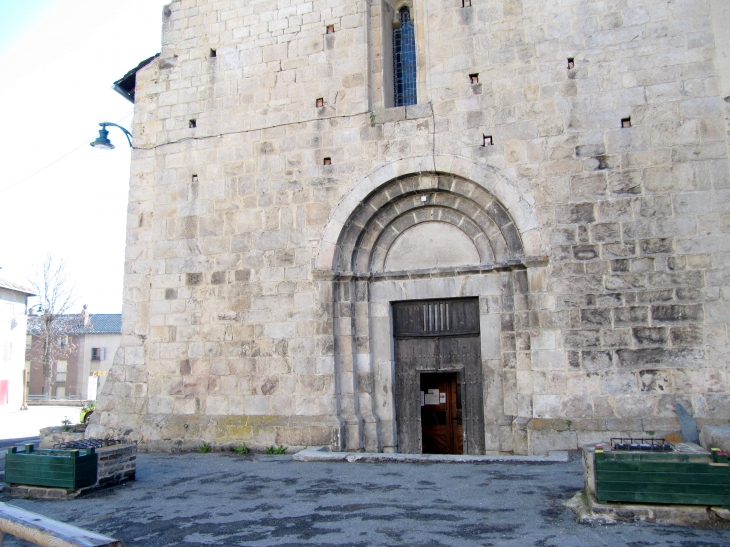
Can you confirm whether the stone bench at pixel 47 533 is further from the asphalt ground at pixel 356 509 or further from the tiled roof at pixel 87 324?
the tiled roof at pixel 87 324

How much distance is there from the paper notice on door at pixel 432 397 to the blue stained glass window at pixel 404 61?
463cm

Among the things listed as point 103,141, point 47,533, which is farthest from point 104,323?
point 47,533

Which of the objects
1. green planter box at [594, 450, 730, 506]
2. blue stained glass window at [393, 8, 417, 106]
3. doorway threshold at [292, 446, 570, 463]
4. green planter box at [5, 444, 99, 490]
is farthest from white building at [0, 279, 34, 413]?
green planter box at [594, 450, 730, 506]

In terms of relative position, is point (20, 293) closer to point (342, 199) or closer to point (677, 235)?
point (342, 199)

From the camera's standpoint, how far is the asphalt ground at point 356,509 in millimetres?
4445

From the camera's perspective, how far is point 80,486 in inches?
244

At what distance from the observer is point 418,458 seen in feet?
24.4

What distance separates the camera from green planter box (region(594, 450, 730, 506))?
14.7 feet

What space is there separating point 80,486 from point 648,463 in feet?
18.3

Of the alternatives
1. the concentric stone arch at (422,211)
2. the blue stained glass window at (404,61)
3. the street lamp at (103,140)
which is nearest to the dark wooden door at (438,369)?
the concentric stone arch at (422,211)

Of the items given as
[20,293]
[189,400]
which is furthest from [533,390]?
[20,293]

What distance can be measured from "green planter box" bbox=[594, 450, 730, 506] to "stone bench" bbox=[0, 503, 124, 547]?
12.4 feet

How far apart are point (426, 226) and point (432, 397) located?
2643mm

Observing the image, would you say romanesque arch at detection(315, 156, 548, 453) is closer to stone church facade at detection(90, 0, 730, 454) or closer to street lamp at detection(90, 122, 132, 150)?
stone church facade at detection(90, 0, 730, 454)
